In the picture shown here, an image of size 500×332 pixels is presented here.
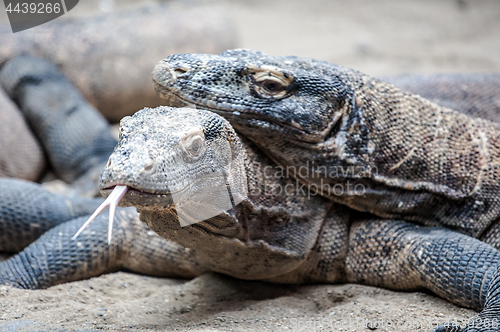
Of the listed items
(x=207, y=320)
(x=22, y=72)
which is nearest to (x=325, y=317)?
(x=207, y=320)

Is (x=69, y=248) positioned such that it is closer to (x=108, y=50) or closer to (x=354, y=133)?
(x=354, y=133)

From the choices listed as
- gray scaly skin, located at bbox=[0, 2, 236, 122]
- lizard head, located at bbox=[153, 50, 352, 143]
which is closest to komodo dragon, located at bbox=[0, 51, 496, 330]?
lizard head, located at bbox=[153, 50, 352, 143]

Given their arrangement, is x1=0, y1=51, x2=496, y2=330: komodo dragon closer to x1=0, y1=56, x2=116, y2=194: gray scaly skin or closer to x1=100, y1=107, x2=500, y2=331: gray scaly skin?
x1=100, y1=107, x2=500, y2=331: gray scaly skin

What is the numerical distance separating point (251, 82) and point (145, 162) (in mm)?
985

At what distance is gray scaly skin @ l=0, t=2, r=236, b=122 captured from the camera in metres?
6.46

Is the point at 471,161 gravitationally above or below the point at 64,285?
above

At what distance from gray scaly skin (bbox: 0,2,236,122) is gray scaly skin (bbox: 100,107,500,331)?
4.27 metres

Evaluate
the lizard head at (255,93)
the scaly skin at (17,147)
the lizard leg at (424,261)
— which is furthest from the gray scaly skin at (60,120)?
the lizard leg at (424,261)

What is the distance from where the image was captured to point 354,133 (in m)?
Answer: 3.03

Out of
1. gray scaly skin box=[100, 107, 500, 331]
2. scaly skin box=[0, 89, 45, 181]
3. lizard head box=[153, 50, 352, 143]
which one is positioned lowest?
scaly skin box=[0, 89, 45, 181]

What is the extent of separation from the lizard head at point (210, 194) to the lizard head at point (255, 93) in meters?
0.23

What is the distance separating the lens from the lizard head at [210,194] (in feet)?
7.11

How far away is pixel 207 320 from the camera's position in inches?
112

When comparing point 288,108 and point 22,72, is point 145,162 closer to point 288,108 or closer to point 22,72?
point 288,108
